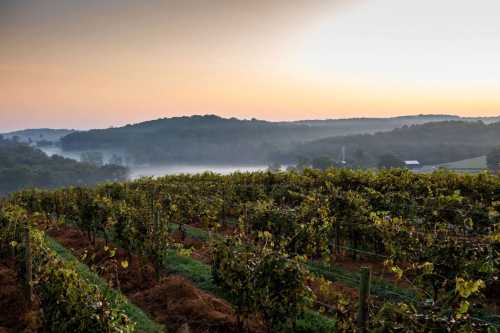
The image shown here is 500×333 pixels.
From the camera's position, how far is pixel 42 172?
13962cm

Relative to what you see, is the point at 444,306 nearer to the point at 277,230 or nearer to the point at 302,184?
the point at 277,230

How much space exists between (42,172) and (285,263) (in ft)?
500

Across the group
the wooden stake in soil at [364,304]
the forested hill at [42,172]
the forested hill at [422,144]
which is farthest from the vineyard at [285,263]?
the forested hill at [42,172]

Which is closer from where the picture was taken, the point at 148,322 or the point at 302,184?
the point at 148,322

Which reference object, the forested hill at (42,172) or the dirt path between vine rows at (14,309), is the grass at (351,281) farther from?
the forested hill at (42,172)

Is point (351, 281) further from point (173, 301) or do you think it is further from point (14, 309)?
point (14, 309)

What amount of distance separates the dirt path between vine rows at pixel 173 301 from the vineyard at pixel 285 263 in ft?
0.13

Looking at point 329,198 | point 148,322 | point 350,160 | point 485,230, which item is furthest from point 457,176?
point 350,160

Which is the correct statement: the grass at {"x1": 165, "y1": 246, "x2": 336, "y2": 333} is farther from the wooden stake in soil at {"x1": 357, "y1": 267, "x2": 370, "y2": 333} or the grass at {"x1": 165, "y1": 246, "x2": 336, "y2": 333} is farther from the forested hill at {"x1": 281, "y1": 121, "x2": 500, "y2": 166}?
the forested hill at {"x1": 281, "y1": 121, "x2": 500, "y2": 166}

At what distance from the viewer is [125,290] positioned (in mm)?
10742

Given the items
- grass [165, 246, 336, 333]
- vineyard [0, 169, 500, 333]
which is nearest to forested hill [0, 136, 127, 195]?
vineyard [0, 169, 500, 333]

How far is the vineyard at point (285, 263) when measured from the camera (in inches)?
219

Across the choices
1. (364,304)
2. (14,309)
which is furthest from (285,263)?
(14,309)

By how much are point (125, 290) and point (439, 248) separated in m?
7.94
